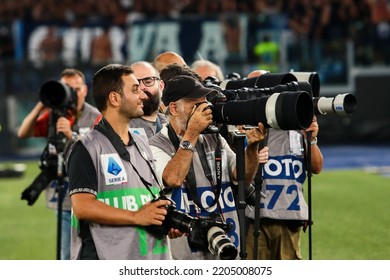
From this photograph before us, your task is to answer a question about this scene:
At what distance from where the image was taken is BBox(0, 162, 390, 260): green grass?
1010cm

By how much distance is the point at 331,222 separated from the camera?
11891 mm

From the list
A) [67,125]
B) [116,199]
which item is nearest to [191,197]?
[116,199]

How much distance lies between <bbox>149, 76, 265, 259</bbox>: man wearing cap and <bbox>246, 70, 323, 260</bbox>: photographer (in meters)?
1.45

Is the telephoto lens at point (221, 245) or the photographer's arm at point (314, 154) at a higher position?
the photographer's arm at point (314, 154)

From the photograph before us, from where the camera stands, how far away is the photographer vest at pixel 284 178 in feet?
23.5

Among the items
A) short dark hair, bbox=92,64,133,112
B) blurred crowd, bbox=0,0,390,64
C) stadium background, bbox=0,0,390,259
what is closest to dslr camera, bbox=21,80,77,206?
short dark hair, bbox=92,64,133,112

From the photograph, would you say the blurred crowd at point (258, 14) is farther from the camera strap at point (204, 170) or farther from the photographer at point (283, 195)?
the camera strap at point (204, 170)

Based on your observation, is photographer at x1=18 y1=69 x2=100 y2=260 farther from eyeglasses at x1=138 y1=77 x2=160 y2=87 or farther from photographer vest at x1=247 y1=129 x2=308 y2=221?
photographer vest at x1=247 y1=129 x2=308 y2=221

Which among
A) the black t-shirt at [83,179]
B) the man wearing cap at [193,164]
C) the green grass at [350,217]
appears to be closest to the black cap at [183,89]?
the man wearing cap at [193,164]

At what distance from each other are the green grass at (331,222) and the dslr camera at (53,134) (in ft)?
7.03

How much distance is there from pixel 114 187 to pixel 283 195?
249 cm

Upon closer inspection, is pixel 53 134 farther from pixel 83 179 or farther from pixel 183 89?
pixel 83 179

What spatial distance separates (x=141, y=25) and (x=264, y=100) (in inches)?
662

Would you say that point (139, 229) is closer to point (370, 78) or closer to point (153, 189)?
point (153, 189)
